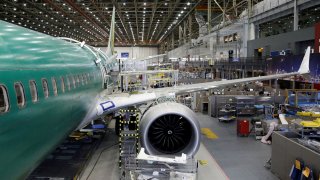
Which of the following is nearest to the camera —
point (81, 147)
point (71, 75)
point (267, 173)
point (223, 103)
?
point (71, 75)

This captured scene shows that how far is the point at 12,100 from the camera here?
3.78m

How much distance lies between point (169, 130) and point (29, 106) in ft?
19.7

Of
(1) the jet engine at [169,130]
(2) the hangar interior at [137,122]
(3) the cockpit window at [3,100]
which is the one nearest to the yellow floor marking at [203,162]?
(2) the hangar interior at [137,122]

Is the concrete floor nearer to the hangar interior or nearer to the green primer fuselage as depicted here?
the hangar interior

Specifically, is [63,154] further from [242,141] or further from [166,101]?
[242,141]

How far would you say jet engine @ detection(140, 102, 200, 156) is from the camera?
9.36 metres

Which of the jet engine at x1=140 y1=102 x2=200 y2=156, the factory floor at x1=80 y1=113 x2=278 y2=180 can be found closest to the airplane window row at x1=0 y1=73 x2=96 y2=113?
the jet engine at x1=140 y1=102 x2=200 y2=156

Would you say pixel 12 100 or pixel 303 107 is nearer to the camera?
pixel 12 100

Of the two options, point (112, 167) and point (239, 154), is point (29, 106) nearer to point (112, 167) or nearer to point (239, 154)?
point (112, 167)

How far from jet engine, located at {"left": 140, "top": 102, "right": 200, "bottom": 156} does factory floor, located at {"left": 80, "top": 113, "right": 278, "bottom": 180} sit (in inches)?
48.1

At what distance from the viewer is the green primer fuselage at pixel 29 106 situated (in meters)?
3.73

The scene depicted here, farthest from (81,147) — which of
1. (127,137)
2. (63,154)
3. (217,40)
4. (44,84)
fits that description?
(217,40)

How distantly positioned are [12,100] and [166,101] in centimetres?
699

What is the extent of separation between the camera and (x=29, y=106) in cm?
420
